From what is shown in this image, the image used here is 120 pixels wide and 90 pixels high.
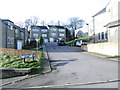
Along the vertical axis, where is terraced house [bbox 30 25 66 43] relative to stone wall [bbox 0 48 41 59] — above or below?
above

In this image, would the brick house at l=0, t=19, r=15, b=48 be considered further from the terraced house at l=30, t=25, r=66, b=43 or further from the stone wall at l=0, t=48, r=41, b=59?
the terraced house at l=30, t=25, r=66, b=43

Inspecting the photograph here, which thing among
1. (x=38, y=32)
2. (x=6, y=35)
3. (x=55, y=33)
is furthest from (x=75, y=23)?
(x=6, y=35)

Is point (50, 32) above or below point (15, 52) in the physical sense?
above

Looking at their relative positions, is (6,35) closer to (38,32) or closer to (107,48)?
(107,48)

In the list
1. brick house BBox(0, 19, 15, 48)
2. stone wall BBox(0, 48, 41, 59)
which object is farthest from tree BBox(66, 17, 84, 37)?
stone wall BBox(0, 48, 41, 59)

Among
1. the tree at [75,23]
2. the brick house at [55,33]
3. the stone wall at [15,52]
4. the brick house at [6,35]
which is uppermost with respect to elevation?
the tree at [75,23]

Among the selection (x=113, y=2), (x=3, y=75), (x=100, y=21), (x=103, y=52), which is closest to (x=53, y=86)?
(x=3, y=75)

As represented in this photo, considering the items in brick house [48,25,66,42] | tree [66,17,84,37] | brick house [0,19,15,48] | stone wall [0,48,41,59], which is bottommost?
stone wall [0,48,41,59]

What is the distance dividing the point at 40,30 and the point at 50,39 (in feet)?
26.2

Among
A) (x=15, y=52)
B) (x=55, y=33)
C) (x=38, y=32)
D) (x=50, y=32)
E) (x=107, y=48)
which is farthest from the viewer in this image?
(x=55, y=33)

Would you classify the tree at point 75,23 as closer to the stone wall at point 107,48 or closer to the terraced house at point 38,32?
the terraced house at point 38,32

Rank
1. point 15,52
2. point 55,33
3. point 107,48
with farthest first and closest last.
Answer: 1. point 55,33
2. point 107,48
3. point 15,52

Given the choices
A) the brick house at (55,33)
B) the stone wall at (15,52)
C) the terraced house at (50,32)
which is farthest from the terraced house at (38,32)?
the stone wall at (15,52)

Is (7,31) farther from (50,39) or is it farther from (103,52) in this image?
(50,39)
